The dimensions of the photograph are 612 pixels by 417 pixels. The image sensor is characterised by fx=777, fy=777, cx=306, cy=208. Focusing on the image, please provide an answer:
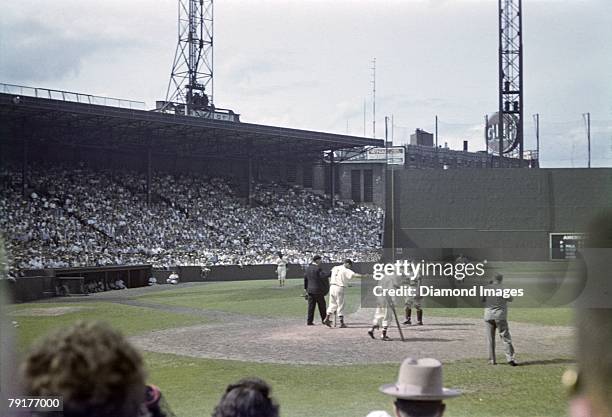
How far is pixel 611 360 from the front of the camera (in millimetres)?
3307

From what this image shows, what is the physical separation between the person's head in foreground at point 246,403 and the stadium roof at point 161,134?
10359 mm

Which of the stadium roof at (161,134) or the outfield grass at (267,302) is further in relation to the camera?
the outfield grass at (267,302)

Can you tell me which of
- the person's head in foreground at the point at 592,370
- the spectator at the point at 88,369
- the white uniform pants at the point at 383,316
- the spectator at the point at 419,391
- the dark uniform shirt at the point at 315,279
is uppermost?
the spectator at the point at 88,369

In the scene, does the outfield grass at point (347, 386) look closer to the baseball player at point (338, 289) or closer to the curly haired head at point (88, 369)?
the baseball player at point (338, 289)

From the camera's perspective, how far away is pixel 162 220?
24.0 metres

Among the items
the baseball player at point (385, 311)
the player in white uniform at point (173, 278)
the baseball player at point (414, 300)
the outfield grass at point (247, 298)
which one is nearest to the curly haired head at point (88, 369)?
the baseball player at point (385, 311)

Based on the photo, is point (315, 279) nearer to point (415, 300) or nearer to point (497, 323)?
point (415, 300)

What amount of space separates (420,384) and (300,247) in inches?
820

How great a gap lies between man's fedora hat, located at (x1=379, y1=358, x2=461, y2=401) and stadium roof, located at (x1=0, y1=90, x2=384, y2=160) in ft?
33.6

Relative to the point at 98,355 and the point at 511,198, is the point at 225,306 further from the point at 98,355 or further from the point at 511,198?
the point at 98,355

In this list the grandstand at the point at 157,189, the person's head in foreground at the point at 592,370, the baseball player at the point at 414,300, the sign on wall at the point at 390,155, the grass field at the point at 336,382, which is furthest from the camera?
the sign on wall at the point at 390,155

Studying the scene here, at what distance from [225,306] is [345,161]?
17.9 feet

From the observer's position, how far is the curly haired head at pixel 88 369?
216 centimetres

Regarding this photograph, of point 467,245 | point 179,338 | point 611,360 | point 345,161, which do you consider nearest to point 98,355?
point 611,360
